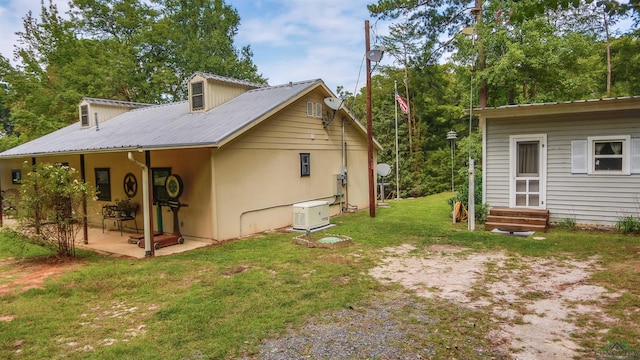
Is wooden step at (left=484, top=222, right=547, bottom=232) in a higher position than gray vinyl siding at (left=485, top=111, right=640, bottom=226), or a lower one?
lower

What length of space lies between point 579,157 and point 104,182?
13007 millimetres

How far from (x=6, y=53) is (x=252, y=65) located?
1486 cm

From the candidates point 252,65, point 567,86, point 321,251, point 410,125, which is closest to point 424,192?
point 410,125

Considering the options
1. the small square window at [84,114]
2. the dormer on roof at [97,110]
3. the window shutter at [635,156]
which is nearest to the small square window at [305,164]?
the window shutter at [635,156]

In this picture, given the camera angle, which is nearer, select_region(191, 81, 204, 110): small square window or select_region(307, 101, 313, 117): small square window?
select_region(191, 81, 204, 110): small square window

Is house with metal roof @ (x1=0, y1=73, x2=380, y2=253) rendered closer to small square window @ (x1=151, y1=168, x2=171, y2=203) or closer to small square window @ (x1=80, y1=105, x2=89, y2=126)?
small square window @ (x1=151, y1=168, x2=171, y2=203)

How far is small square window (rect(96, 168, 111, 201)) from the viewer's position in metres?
11.5

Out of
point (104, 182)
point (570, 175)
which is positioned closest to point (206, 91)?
point (104, 182)

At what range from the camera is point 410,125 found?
83.3 ft

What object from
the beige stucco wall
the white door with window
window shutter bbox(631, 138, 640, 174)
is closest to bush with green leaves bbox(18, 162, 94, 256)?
the beige stucco wall

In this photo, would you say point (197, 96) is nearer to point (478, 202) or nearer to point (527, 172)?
point (478, 202)

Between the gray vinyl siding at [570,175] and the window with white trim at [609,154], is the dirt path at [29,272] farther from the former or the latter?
the window with white trim at [609,154]

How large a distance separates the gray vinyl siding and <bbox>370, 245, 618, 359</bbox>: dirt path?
122 inches

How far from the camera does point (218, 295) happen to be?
5027 mm
